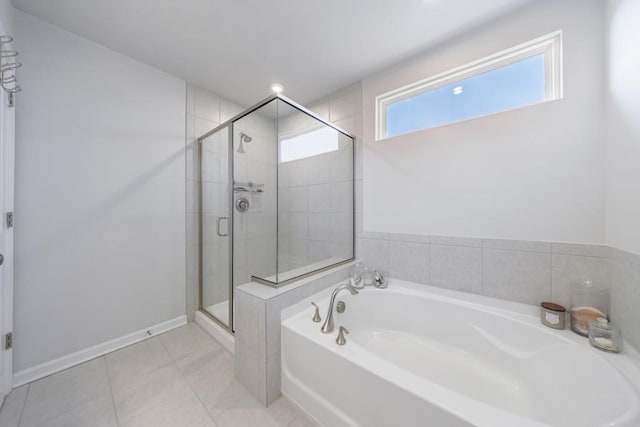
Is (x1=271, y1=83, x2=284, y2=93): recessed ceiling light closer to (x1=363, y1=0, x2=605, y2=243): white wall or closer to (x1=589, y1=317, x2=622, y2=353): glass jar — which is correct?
(x1=363, y1=0, x2=605, y2=243): white wall

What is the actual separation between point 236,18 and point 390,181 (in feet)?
5.69

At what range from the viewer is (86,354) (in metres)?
1.65

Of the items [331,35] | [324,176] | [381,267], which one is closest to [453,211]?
[381,267]

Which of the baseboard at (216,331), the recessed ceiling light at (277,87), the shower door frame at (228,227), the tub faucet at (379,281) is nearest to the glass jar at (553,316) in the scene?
the tub faucet at (379,281)

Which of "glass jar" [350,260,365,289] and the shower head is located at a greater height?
the shower head

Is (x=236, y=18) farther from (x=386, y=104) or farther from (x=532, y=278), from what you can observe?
(x=532, y=278)

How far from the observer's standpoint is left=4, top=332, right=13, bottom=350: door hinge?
1312mm

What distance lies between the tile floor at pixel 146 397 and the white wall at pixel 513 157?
5.67 feet

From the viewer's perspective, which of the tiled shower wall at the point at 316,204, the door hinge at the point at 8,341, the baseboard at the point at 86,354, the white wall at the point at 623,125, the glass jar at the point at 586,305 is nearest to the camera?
the white wall at the point at 623,125

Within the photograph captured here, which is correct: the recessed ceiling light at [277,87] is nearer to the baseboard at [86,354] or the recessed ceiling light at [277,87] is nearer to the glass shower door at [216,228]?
the glass shower door at [216,228]

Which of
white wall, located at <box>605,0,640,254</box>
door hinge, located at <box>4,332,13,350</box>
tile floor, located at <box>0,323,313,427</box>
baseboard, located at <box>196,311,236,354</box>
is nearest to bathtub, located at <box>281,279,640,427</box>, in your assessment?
tile floor, located at <box>0,323,313,427</box>

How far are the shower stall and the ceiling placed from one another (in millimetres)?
539

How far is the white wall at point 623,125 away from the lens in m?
0.99

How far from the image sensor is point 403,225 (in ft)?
6.43
